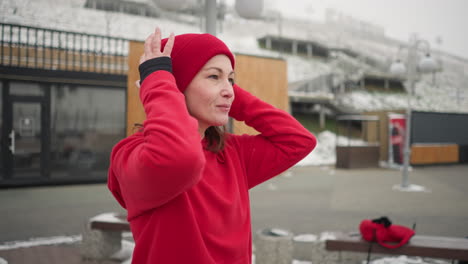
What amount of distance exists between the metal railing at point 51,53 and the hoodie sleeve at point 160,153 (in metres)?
9.62

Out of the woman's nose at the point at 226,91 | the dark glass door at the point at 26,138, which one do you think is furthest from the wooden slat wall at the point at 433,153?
the woman's nose at the point at 226,91

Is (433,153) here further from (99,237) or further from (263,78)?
(99,237)

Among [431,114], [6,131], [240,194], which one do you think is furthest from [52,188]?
[431,114]

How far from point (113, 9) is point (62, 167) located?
27952mm

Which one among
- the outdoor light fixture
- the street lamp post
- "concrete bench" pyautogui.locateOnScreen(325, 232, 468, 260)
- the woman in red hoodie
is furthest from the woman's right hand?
the street lamp post

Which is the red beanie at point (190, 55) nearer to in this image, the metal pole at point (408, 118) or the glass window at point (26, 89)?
the metal pole at point (408, 118)

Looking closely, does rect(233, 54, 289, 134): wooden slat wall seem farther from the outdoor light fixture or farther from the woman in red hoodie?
the woman in red hoodie

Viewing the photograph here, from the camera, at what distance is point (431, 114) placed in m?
14.8

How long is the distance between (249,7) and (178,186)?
384 centimetres

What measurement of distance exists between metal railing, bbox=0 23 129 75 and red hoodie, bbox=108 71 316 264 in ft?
31.3

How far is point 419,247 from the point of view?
10.1 ft

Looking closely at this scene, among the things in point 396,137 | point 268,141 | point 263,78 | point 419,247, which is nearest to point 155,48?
point 268,141

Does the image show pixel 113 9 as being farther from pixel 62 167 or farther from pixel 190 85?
pixel 190 85

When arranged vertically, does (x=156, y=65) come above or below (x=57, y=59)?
below
